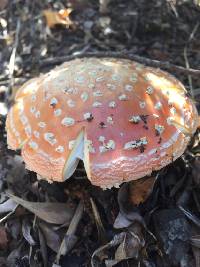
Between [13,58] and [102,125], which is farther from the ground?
[102,125]

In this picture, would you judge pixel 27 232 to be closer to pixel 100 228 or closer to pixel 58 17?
pixel 100 228

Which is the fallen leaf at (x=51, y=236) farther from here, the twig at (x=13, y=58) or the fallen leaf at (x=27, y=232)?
the twig at (x=13, y=58)

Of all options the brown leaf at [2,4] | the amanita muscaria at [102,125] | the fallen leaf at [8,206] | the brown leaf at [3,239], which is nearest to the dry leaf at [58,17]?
the brown leaf at [2,4]

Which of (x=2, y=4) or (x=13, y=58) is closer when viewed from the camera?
(x=13, y=58)

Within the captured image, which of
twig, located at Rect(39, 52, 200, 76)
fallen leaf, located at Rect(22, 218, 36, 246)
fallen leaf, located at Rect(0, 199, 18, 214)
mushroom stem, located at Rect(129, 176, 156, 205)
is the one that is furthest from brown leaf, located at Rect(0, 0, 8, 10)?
mushroom stem, located at Rect(129, 176, 156, 205)

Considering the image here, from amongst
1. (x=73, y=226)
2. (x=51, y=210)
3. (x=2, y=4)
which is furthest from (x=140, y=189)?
(x=2, y=4)

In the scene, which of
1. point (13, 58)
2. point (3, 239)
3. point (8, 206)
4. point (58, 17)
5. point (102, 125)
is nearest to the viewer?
point (102, 125)
